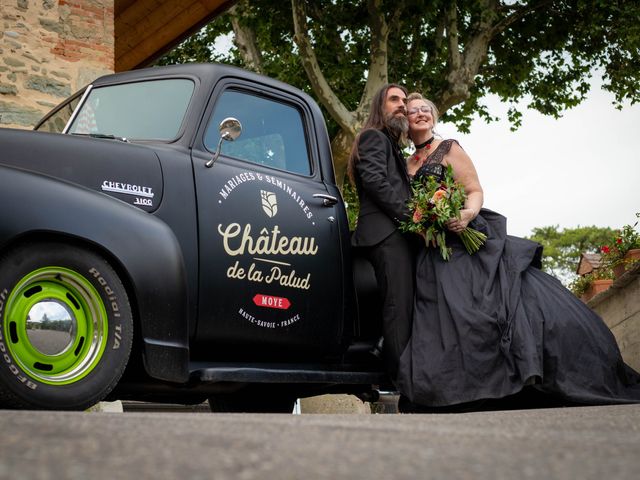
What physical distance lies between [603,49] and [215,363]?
16.1 meters

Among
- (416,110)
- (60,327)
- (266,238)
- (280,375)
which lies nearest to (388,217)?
(416,110)

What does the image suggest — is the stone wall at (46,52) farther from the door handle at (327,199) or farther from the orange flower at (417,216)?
the orange flower at (417,216)

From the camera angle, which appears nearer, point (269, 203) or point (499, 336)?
point (269, 203)

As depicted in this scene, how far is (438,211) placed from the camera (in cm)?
503

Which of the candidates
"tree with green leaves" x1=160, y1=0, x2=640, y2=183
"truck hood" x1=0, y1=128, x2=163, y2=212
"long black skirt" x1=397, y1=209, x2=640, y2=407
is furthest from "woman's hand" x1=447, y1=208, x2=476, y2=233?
"tree with green leaves" x1=160, y1=0, x2=640, y2=183

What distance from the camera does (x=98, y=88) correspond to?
4.95 metres

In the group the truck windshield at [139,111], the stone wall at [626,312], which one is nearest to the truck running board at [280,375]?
the truck windshield at [139,111]

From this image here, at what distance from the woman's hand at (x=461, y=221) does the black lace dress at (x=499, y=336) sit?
0.11 m

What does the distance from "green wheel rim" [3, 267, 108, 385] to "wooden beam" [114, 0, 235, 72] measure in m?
7.39

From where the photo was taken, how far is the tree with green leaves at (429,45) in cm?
1566

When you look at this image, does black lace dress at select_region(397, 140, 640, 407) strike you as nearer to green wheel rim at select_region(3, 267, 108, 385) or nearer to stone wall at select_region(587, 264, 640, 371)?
green wheel rim at select_region(3, 267, 108, 385)

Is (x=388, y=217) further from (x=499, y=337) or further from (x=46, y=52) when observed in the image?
(x=46, y=52)

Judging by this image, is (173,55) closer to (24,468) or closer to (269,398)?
(269,398)

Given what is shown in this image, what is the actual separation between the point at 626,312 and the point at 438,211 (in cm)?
374
